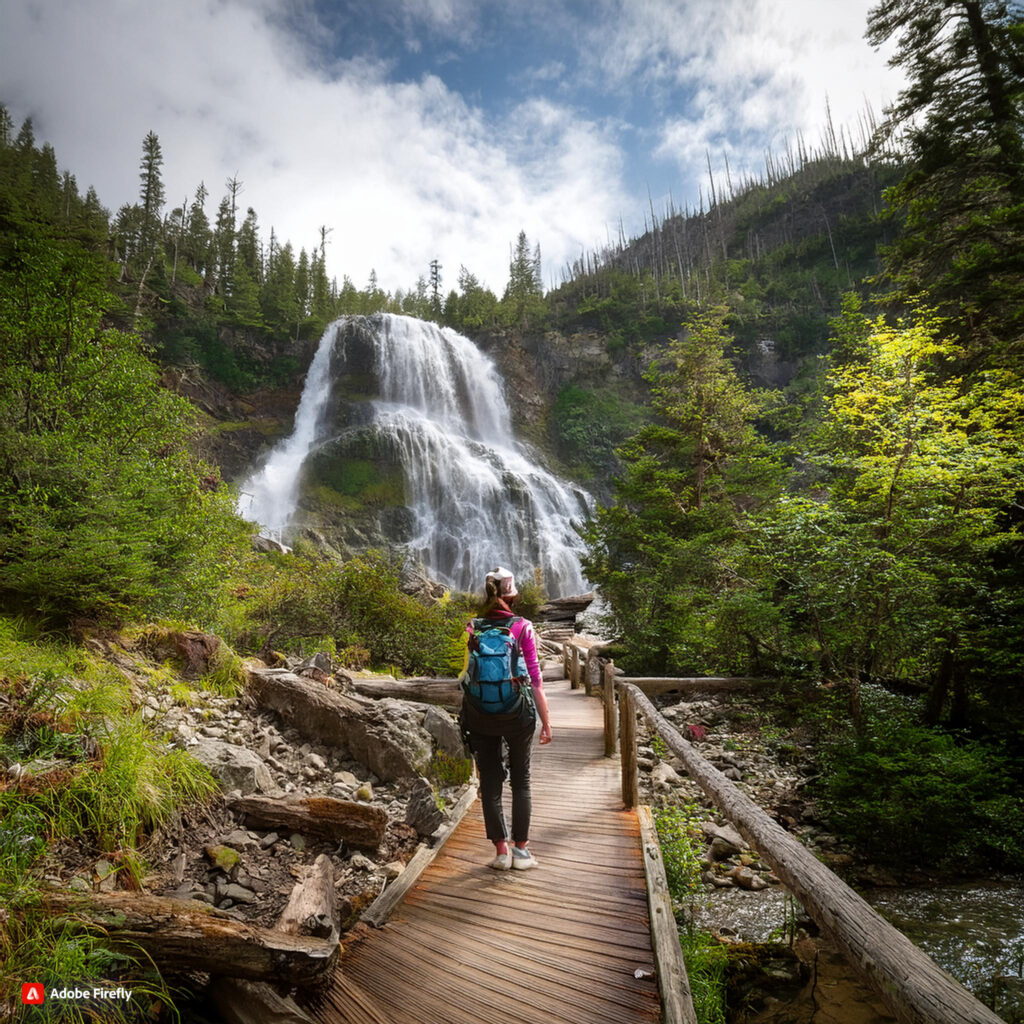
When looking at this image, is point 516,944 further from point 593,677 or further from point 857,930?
point 593,677

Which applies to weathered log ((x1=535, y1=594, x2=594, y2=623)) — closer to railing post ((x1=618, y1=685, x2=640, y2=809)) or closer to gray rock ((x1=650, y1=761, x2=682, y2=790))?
gray rock ((x1=650, y1=761, x2=682, y2=790))

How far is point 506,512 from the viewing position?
28.0 m

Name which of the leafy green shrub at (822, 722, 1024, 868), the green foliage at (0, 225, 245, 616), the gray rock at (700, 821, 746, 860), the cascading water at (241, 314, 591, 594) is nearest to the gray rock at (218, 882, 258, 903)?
the green foliage at (0, 225, 245, 616)

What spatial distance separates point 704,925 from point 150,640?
6260 millimetres

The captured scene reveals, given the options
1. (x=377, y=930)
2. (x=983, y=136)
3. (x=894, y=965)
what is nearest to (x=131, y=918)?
(x=377, y=930)

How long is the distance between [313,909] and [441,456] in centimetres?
2766

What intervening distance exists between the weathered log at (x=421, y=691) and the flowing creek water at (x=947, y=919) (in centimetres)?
451

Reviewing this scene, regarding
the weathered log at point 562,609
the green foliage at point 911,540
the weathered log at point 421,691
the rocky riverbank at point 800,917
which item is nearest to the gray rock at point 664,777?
the rocky riverbank at point 800,917

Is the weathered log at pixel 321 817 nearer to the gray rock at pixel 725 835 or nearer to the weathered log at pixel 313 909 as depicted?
the weathered log at pixel 313 909

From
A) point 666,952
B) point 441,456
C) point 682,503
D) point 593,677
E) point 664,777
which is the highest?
point 441,456

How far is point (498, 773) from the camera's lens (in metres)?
3.50

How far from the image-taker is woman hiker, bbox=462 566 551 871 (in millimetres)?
3309

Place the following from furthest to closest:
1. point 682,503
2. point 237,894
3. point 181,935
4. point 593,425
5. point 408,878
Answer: point 593,425 → point 682,503 → point 408,878 → point 237,894 → point 181,935

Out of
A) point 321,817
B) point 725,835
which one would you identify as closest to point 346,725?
point 321,817
